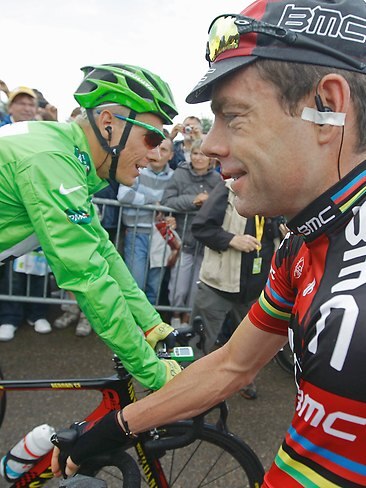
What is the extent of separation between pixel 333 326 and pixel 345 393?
125mm

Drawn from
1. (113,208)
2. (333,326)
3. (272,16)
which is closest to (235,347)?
(333,326)

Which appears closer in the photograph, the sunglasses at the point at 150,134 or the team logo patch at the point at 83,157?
the team logo patch at the point at 83,157

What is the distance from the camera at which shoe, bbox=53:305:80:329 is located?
14.7 feet

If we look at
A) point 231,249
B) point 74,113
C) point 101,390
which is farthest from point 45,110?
point 101,390

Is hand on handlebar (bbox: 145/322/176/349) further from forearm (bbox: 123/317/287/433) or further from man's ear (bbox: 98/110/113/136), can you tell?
man's ear (bbox: 98/110/113/136)

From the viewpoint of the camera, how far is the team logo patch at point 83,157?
6.30 feet

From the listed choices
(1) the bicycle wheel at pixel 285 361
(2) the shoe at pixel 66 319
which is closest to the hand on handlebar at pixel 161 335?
(1) the bicycle wheel at pixel 285 361

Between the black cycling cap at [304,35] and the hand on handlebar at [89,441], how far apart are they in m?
1.24

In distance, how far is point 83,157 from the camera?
6.45ft

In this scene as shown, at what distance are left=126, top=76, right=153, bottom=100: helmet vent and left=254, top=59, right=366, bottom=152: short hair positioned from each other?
124 centimetres

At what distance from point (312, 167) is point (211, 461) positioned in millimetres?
2153

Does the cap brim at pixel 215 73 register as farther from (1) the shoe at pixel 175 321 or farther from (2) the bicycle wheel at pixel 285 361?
(1) the shoe at pixel 175 321

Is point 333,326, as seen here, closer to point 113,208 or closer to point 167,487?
point 167,487

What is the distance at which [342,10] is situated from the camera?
36.5 inches
